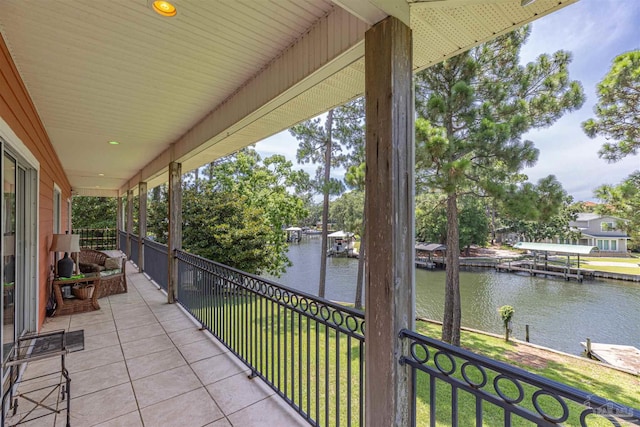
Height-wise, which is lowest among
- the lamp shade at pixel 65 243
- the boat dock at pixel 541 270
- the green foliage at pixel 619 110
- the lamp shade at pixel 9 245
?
the boat dock at pixel 541 270

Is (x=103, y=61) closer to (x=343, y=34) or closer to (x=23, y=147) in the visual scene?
(x=23, y=147)

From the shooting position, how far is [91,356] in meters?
2.91

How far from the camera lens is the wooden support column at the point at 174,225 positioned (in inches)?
184

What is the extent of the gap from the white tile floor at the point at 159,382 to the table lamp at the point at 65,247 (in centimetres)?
76

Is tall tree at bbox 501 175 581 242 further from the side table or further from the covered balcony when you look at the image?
the side table

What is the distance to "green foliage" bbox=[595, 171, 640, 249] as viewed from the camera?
6.45 meters

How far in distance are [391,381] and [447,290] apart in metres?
7.14

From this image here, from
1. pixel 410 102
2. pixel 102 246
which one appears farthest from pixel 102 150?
pixel 102 246

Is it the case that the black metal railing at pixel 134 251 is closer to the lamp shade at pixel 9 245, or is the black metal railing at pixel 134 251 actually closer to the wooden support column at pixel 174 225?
the wooden support column at pixel 174 225

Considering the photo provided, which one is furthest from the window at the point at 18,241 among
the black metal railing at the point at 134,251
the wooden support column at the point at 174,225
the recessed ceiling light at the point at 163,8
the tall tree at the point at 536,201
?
the tall tree at the point at 536,201

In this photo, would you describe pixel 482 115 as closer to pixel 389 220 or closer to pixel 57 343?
pixel 389 220

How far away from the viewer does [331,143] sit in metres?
11.2

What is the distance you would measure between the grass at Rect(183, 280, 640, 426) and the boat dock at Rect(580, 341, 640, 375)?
1.07m

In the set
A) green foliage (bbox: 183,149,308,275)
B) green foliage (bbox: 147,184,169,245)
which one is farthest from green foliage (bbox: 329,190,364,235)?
green foliage (bbox: 147,184,169,245)
